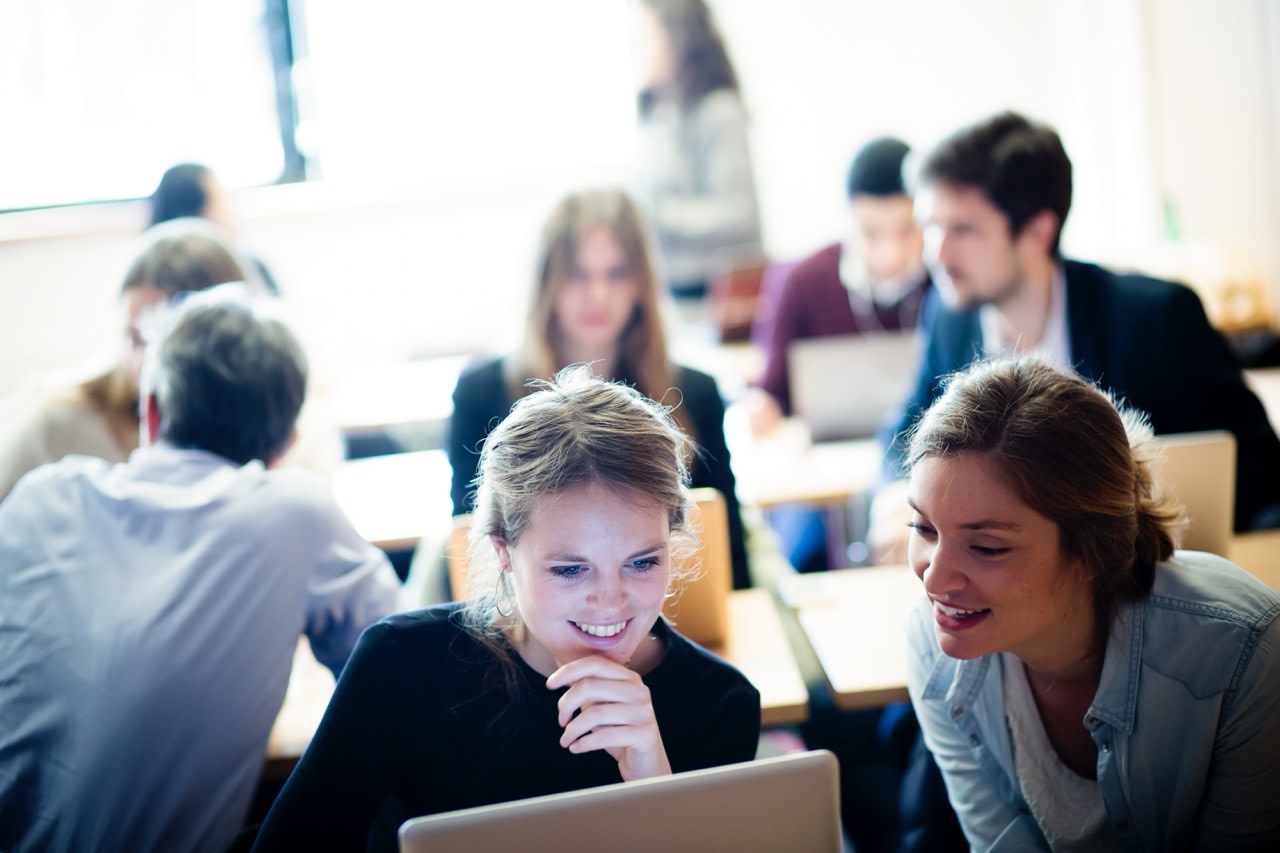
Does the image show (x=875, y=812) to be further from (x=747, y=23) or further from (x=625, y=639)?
(x=747, y=23)

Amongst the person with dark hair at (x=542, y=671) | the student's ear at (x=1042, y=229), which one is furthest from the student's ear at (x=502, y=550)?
the student's ear at (x=1042, y=229)

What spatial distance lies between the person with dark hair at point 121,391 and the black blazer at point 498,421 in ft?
2.09

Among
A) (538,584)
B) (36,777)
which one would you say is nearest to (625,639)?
(538,584)

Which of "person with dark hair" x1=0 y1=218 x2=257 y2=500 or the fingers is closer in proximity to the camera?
the fingers

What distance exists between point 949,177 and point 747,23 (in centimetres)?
280

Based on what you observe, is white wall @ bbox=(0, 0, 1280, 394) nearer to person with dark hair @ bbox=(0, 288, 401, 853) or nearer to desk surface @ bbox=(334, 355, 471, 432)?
desk surface @ bbox=(334, 355, 471, 432)

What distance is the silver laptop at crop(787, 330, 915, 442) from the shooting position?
3.09m

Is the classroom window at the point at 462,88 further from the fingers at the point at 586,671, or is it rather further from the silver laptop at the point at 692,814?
the silver laptop at the point at 692,814

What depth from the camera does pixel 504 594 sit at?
1.39 m

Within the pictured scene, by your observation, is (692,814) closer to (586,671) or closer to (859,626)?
(586,671)

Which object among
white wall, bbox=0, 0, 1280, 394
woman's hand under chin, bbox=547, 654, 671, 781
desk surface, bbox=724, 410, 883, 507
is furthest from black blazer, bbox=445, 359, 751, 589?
white wall, bbox=0, 0, 1280, 394

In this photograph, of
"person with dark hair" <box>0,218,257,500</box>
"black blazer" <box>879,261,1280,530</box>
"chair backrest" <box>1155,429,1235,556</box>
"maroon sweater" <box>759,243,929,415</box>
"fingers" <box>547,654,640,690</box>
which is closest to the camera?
"fingers" <box>547,654,640,690</box>

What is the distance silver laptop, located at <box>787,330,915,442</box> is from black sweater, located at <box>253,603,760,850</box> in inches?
70.7

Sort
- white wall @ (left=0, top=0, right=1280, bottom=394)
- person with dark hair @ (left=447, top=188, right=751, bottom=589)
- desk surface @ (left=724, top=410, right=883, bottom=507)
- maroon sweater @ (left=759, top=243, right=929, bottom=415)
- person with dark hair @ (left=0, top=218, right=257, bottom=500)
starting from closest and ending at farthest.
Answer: person with dark hair @ (left=0, top=218, right=257, bottom=500)
person with dark hair @ (left=447, top=188, right=751, bottom=589)
desk surface @ (left=724, top=410, right=883, bottom=507)
maroon sweater @ (left=759, top=243, right=929, bottom=415)
white wall @ (left=0, top=0, right=1280, bottom=394)
